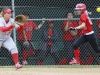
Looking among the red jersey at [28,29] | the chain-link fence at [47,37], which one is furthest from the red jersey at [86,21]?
the red jersey at [28,29]

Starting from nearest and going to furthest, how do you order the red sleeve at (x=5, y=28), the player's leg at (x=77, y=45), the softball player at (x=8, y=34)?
the red sleeve at (x=5, y=28), the softball player at (x=8, y=34), the player's leg at (x=77, y=45)

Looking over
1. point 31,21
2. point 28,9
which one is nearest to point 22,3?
point 28,9

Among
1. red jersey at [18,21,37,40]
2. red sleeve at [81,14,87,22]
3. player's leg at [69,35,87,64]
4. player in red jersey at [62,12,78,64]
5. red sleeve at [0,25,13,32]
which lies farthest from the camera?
player in red jersey at [62,12,78,64]

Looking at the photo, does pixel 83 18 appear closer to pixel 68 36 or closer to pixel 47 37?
pixel 68 36

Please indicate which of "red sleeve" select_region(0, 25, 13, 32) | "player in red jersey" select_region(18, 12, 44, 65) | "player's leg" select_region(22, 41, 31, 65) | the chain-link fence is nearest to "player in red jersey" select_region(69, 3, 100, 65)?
the chain-link fence

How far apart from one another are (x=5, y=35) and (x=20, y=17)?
617 mm

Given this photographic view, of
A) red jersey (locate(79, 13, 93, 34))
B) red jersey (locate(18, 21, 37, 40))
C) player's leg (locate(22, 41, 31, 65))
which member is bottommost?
player's leg (locate(22, 41, 31, 65))

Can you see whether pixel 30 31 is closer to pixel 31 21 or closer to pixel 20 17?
pixel 31 21

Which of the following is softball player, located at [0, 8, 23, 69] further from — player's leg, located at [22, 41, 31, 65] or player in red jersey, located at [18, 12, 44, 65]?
player's leg, located at [22, 41, 31, 65]

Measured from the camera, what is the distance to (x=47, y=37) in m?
13.1

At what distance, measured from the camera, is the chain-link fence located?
1312 cm

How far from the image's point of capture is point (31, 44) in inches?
521

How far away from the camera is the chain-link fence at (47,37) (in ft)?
43.0

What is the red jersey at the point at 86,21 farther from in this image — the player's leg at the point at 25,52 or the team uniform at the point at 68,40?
the player's leg at the point at 25,52
